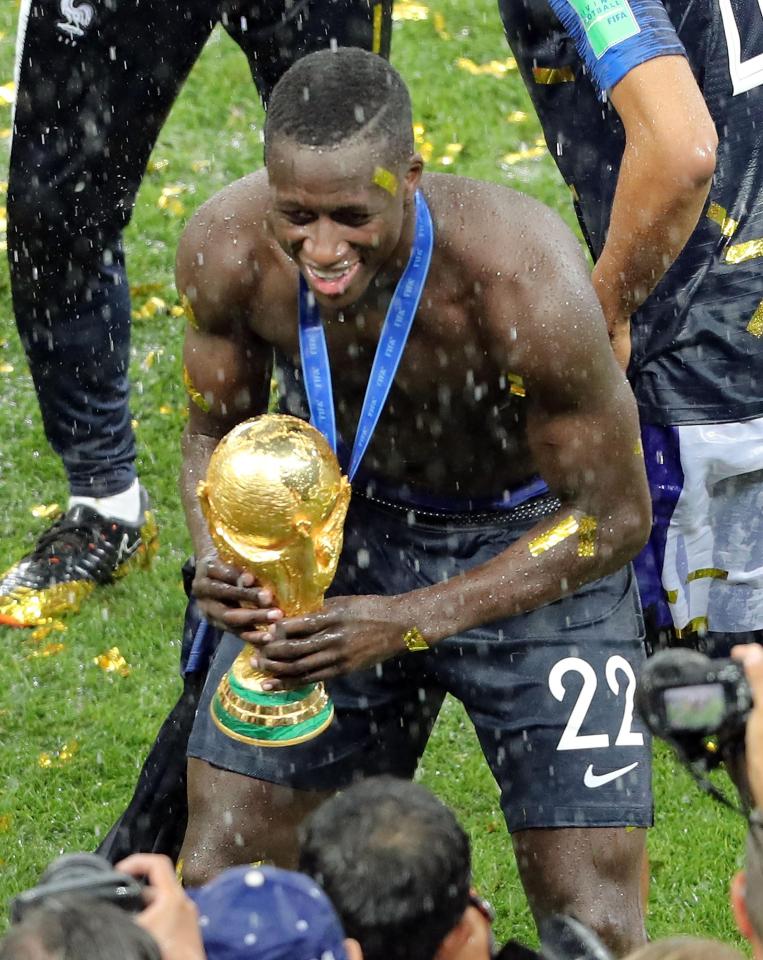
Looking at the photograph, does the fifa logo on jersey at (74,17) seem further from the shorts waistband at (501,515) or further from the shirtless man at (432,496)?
the shorts waistband at (501,515)

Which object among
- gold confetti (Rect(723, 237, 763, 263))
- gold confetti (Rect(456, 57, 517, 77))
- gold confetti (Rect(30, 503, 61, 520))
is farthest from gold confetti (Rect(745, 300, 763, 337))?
gold confetti (Rect(456, 57, 517, 77))

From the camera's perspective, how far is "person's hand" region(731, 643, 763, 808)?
2.49 m

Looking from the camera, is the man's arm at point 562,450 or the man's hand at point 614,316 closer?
the man's arm at point 562,450

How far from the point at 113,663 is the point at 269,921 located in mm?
2901

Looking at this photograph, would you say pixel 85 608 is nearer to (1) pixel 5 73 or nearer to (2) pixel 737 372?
(2) pixel 737 372

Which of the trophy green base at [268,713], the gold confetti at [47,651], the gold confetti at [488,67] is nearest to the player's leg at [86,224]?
the gold confetti at [47,651]

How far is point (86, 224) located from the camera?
5074mm

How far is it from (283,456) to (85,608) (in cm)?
220

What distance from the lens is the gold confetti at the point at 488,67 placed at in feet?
27.8

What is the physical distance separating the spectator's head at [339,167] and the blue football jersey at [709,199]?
0.69 meters

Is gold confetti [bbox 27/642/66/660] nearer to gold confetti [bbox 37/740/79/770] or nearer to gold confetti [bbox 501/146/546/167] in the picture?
gold confetti [bbox 37/740/79/770]

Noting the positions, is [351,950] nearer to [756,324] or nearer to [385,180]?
[385,180]

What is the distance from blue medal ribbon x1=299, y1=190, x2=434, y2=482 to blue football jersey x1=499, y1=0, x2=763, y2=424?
0.71 meters

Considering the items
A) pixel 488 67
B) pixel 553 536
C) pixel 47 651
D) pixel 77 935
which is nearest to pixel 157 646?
pixel 47 651
